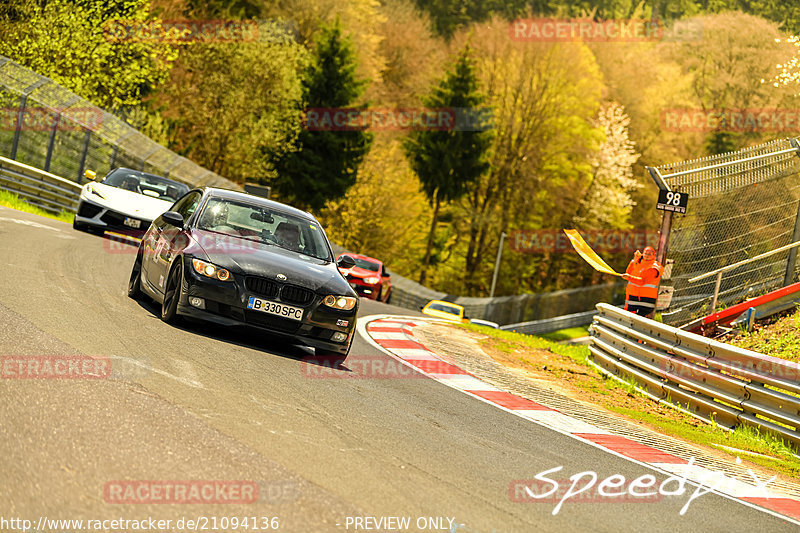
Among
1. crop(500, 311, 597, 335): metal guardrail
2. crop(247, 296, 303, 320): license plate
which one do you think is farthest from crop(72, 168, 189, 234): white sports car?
crop(500, 311, 597, 335): metal guardrail

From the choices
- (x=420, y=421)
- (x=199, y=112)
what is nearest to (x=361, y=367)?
(x=420, y=421)

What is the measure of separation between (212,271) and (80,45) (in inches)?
1088

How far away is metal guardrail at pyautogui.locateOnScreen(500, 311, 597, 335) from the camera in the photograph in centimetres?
4375

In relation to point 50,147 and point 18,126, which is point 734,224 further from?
point 18,126

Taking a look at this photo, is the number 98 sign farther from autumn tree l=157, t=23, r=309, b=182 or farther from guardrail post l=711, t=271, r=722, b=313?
autumn tree l=157, t=23, r=309, b=182

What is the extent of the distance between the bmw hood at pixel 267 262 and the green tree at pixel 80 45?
83.4 ft

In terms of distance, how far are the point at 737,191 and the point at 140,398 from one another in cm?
1160

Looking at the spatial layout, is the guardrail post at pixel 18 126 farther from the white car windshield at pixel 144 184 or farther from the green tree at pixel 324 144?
the green tree at pixel 324 144

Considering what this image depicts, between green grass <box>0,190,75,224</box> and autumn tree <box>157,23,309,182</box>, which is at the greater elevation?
autumn tree <box>157,23,309,182</box>

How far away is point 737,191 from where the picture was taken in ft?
49.5

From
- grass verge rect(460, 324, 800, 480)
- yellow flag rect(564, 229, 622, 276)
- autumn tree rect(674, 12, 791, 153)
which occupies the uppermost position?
autumn tree rect(674, 12, 791, 153)

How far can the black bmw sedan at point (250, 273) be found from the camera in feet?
29.5

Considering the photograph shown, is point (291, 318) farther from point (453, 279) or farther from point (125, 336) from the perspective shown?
point (453, 279)

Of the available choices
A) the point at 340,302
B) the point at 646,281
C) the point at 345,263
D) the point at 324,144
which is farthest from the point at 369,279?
the point at 340,302
